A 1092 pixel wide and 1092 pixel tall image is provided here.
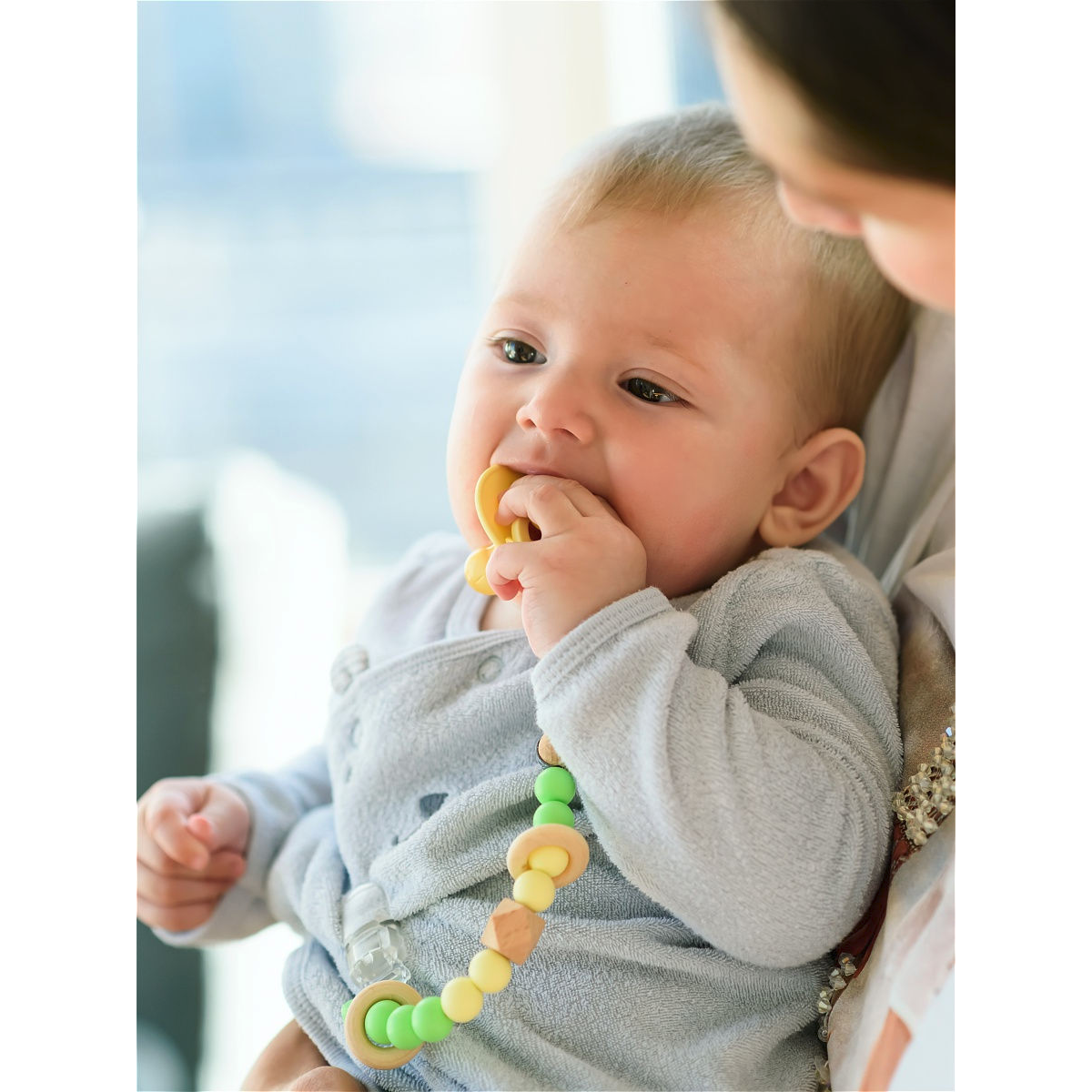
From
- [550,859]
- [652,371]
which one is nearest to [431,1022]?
[550,859]

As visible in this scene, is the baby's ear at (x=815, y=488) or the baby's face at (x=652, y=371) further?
the baby's ear at (x=815, y=488)

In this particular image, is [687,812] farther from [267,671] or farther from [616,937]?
[267,671]

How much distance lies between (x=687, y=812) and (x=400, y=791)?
0.90 ft

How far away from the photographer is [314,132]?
134 cm

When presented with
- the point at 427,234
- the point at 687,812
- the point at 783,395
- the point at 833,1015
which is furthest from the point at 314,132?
the point at 833,1015

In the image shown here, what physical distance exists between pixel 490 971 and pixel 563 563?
262 millimetres

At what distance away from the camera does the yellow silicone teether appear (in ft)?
2.52

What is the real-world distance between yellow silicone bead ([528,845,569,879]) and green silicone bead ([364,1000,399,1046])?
141 millimetres

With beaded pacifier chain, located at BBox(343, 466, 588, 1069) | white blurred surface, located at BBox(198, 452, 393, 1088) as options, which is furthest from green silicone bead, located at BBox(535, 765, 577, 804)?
white blurred surface, located at BBox(198, 452, 393, 1088)

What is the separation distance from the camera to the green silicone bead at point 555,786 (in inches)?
28.7

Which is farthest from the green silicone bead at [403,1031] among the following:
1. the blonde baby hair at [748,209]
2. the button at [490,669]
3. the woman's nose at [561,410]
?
the blonde baby hair at [748,209]

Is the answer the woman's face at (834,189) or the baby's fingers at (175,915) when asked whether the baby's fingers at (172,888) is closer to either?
the baby's fingers at (175,915)

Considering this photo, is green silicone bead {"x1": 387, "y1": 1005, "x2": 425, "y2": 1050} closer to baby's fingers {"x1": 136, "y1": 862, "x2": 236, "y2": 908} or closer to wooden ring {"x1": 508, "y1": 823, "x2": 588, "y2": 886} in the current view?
wooden ring {"x1": 508, "y1": 823, "x2": 588, "y2": 886}
